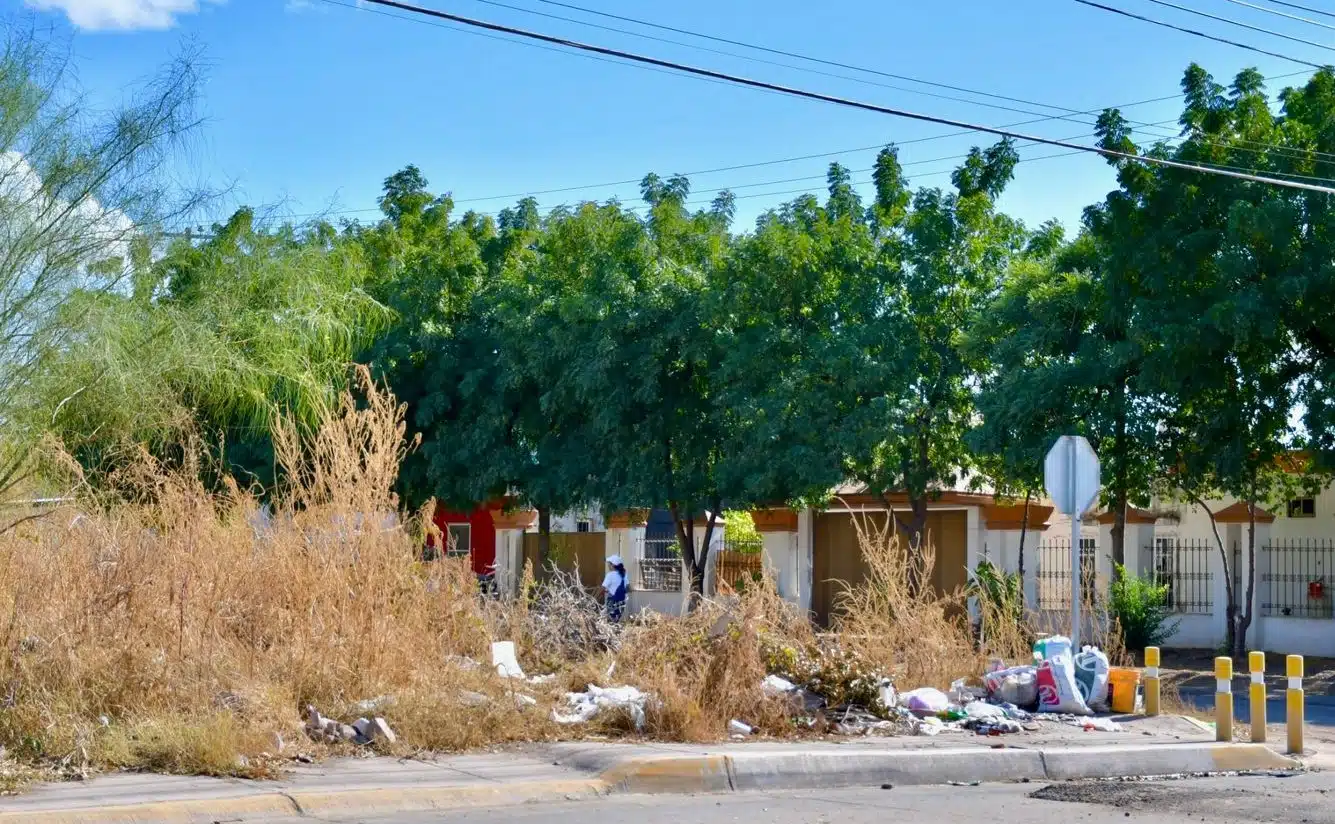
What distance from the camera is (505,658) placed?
12.5m

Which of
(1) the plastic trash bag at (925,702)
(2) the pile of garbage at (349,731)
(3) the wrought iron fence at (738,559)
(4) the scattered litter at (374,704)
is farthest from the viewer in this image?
(3) the wrought iron fence at (738,559)

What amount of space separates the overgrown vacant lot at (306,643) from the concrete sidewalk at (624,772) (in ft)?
1.47

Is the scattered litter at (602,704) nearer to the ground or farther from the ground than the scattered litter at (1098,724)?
farther from the ground

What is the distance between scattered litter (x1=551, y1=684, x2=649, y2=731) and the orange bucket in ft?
16.1

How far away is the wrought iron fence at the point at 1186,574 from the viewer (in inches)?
1057

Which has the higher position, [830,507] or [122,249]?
[122,249]

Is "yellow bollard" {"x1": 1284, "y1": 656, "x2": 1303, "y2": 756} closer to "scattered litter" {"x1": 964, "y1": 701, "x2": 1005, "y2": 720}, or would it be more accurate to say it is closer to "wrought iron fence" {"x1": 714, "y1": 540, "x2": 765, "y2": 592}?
"scattered litter" {"x1": 964, "y1": 701, "x2": 1005, "y2": 720}

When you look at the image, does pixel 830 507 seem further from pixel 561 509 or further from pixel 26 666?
pixel 26 666

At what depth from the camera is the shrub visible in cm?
2364

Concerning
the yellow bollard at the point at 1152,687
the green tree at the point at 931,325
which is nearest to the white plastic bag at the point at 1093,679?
the yellow bollard at the point at 1152,687

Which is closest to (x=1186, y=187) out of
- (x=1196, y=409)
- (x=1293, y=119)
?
(x=1293, y=119)

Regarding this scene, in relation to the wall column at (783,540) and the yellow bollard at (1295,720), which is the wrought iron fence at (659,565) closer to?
the wall column at (783,540)

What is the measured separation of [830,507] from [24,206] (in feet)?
63.5

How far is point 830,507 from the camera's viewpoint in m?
31.7
